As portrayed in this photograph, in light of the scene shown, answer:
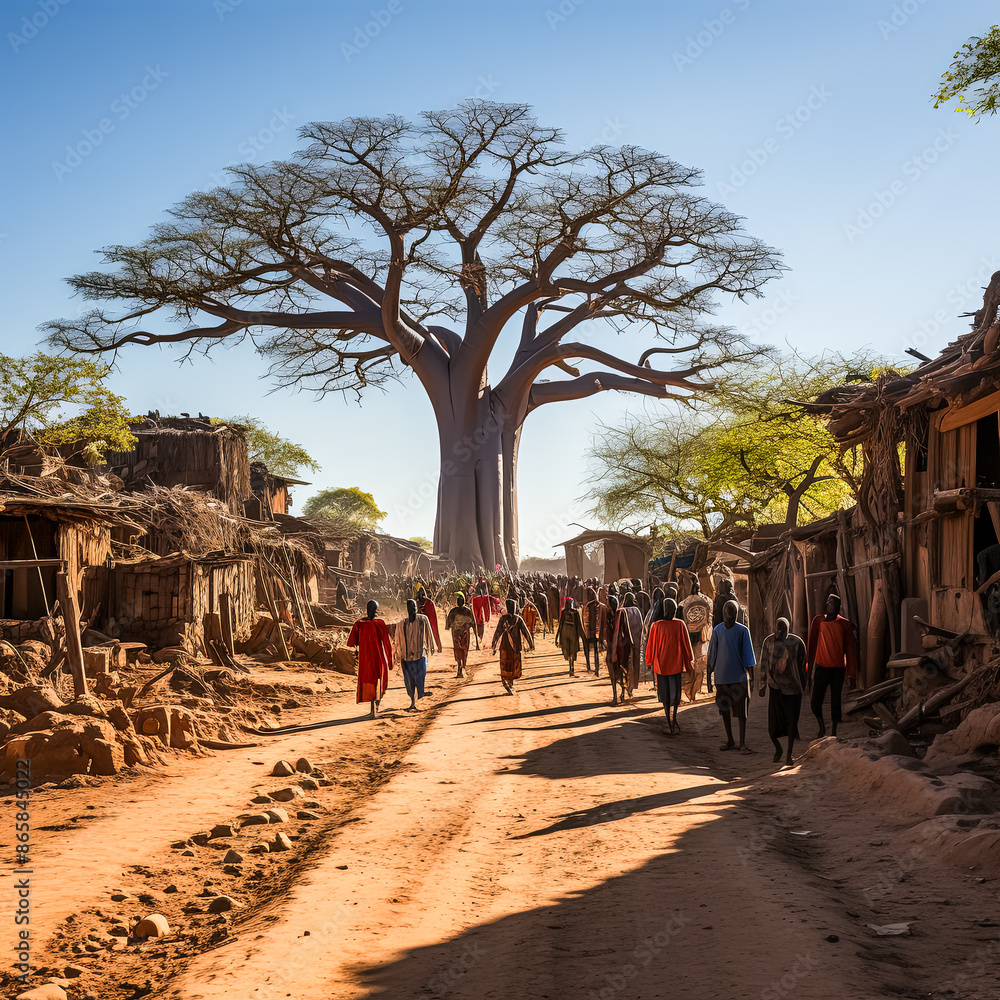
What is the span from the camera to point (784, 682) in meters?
8.57

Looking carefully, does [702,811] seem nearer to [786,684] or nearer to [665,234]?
[786,684]

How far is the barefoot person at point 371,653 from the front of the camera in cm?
1138

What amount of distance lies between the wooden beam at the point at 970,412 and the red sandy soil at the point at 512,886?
12.2 ft

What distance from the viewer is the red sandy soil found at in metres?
3.85

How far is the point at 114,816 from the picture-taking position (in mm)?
6848

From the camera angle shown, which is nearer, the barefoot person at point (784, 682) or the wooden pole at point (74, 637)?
the barefoot person at point (784, 682)

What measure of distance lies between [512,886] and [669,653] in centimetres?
539

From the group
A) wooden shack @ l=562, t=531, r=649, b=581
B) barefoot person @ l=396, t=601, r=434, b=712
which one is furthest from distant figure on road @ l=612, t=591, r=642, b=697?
wooden shack @ l=562, t=531, r=649, b=581

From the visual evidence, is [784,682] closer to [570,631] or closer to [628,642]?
[628,642]

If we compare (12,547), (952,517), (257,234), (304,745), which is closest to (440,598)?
(257,234)

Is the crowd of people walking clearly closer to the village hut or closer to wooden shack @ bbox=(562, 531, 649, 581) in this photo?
the village hut

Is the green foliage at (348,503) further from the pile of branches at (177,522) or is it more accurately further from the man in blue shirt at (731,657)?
the man in blue shirt at (731,657)

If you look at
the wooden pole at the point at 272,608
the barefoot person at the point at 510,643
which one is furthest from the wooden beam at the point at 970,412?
the wooden pole at the point at 272,608

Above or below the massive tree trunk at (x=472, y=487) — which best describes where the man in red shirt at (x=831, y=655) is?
below
